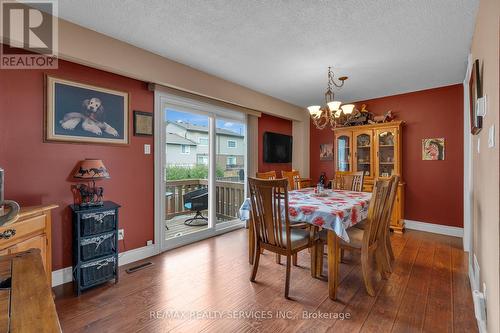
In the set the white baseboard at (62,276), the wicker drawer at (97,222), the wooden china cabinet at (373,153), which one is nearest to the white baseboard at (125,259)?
the white baseboard at (62,276)

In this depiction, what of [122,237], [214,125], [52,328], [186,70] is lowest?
[122,237]

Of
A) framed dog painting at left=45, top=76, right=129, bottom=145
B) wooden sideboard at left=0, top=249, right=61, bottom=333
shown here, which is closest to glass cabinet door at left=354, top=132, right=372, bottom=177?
framed dog painting at left=45, top=76, right=129, bottom=145

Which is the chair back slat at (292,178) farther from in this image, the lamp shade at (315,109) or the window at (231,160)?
the lamp shade at (315,109)

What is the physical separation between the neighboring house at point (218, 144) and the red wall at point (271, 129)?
448 millimetres

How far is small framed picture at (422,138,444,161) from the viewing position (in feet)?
12.8

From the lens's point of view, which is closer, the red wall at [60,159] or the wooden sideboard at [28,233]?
the wooden sideboard at [28,233]

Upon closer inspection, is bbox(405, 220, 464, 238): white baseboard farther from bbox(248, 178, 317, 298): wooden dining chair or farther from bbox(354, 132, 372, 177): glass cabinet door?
bbox(248, 178, 317, 298): wooden dining chair

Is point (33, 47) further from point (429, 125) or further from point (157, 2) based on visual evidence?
point (429, 125)

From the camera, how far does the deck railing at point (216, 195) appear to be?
3.38 m

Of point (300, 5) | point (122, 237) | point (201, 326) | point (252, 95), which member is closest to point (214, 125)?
point (252, 95)

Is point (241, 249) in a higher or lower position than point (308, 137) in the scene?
lower

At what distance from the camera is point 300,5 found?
6.18ft

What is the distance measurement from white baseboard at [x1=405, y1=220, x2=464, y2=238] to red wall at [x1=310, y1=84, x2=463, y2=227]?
6 cm

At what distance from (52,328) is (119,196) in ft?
7.66
